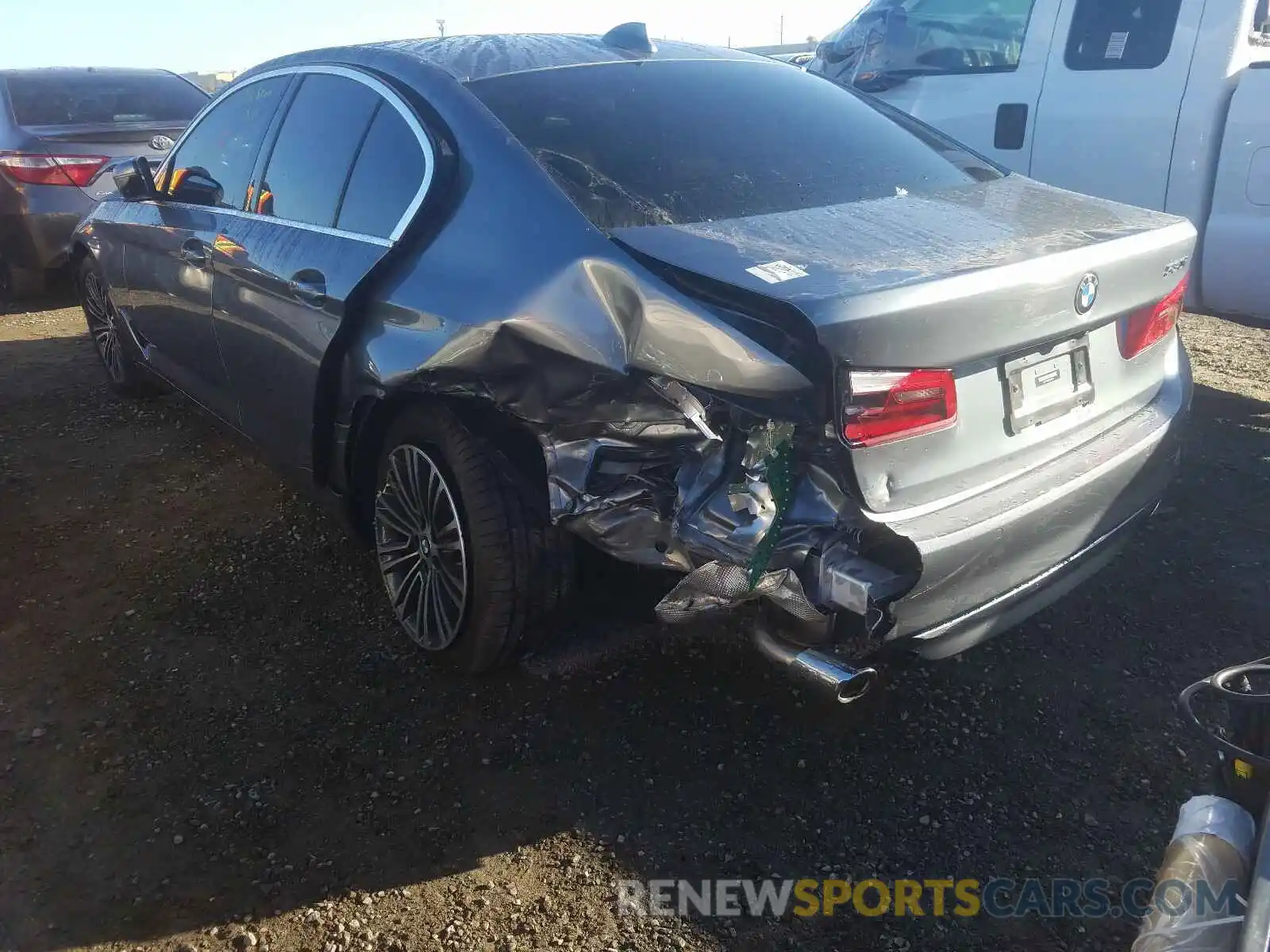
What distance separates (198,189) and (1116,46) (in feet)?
14.0

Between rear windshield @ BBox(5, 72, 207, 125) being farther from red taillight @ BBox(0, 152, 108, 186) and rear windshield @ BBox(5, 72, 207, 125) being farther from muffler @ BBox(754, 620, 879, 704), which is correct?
muffler @ BBox(754, 620, 879, 704)

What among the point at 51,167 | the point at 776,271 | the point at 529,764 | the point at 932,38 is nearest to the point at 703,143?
the point at 776,271

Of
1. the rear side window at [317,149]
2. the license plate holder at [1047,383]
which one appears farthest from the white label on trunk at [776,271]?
the rear side window at [317,149]

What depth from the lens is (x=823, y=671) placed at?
82.5 inches

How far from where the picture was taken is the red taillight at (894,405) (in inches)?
81.0

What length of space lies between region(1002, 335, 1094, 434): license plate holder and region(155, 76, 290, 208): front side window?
9.07 ft

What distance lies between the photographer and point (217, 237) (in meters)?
3.70

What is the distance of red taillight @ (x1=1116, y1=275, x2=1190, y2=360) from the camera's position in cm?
266

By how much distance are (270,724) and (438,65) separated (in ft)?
6.48

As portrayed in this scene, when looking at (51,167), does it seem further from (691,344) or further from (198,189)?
(691,344)

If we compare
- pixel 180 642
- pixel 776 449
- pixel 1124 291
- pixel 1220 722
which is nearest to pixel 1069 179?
pixel 1124 291

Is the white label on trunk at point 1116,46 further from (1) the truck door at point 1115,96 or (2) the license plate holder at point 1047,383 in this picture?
(2) the license plate holder at point 1047,383

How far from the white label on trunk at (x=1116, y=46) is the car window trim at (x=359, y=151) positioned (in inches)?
145

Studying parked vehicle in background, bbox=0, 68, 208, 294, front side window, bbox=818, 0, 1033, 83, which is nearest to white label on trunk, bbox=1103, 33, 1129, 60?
front side window, bbox=818, 0, 1033, 83
